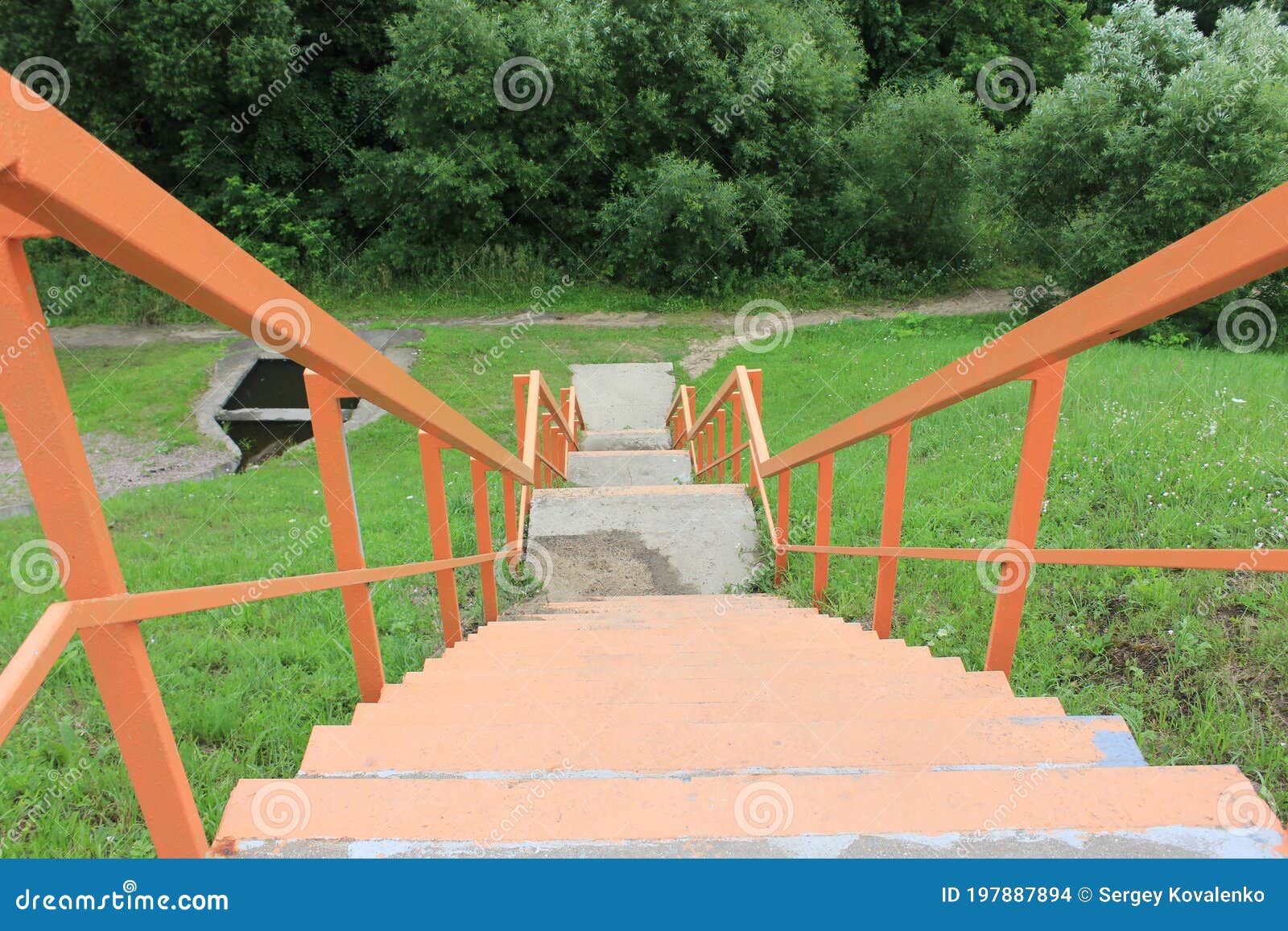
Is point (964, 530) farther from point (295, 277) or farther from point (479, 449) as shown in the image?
point (295, 277)

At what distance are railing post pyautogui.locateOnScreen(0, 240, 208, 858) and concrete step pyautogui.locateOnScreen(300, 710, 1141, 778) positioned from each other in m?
0.44

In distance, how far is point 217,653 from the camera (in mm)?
3412

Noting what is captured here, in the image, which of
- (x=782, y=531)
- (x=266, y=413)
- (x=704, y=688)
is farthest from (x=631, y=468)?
(x=704, y=688)

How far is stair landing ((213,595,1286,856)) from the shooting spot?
4.02 feet

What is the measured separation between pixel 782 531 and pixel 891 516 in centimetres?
178

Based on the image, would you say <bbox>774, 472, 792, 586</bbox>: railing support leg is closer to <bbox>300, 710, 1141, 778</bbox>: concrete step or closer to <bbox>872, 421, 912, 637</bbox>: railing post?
<bbox>872, 421, 912, 637</bbox>: railing post

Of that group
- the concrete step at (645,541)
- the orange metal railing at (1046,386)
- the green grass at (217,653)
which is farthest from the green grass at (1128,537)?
the green grass at (217,653)

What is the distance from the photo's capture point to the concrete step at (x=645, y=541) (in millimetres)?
4863

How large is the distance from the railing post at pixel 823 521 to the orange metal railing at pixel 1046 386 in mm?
10

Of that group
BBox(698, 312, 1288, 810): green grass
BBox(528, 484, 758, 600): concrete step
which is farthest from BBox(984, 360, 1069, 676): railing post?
BBox(528, 484, 758, 600): concrete step

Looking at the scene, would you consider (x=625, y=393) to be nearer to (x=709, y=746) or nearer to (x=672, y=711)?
(x=672, y=711)

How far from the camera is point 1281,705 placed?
8.66ft

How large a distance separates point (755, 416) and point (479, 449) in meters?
2.49

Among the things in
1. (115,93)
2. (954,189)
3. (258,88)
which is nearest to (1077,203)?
(954,189)
